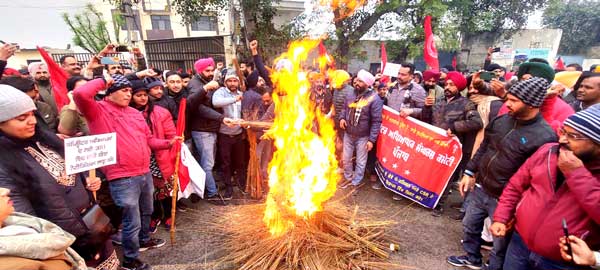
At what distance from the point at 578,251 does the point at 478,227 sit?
1.76m

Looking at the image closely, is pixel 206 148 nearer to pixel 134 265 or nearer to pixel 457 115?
pixel 134 265

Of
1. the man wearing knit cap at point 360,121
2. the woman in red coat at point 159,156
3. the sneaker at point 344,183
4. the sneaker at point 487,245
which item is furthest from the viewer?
the sneaker at point 344,183

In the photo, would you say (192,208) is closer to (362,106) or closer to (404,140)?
(362,106)

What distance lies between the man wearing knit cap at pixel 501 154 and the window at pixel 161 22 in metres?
37.0

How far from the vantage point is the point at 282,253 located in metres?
3.43

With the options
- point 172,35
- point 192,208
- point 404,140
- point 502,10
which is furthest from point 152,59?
point 502,10

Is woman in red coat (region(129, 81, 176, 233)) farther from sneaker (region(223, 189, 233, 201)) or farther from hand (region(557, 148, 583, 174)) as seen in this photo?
hand (region(557, 148, 583, 174))

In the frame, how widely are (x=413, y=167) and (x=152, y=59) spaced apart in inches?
855

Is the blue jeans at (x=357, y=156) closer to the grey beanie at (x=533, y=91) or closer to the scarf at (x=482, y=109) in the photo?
the scarf at (x=482, y=109)

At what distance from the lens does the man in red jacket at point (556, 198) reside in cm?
201

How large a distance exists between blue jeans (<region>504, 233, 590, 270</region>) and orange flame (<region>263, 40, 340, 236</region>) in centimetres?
209

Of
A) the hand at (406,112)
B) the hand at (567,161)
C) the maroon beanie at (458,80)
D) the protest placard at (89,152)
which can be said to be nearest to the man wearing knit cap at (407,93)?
the hand at (406,112)

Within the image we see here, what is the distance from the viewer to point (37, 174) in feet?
7.65

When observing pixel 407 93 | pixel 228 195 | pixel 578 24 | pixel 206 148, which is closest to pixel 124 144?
pixel 206 148
